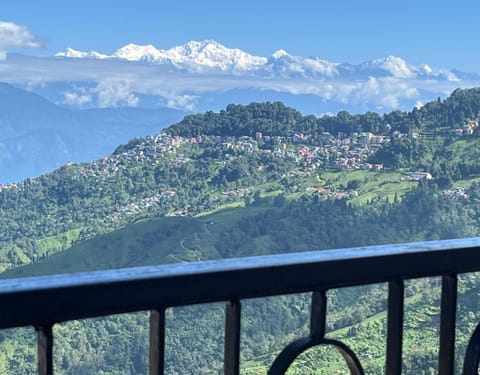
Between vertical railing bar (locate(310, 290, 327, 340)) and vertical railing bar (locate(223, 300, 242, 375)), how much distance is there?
10 cm

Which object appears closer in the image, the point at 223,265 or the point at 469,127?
the point at 223,265

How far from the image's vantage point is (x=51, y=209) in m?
70.6

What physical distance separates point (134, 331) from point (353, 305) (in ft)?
31.9

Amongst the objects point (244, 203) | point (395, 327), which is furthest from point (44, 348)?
point (244, 203)

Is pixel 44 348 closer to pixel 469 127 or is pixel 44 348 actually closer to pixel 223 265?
pixel 223 265

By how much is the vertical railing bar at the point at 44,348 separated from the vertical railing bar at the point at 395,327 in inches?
19.1

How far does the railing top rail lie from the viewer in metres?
0.82

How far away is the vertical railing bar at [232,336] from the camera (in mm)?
960

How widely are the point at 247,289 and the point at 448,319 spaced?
1.25 ft

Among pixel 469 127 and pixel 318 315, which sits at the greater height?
pixel 318 315

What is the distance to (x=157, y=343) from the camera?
3.00ft

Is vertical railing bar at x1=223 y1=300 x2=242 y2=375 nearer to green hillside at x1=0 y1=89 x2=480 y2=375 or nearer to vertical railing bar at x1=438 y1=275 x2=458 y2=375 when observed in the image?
vertical railing bar at x1=438 y1=275 x2=458 y2=375

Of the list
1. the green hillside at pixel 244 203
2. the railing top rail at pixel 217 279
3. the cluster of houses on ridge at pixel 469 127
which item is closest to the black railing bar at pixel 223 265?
the railing top rail at pixel 217 279

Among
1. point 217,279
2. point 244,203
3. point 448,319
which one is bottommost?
point 244,203
